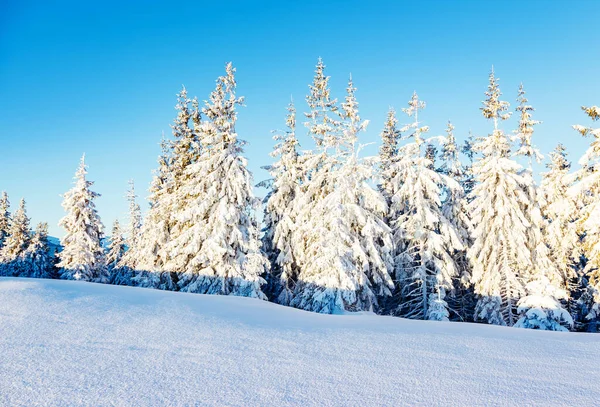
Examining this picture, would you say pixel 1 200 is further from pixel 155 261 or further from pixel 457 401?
pixel 457 401

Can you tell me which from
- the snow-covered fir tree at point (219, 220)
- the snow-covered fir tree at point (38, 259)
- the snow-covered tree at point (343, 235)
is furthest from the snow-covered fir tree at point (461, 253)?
the snow-covered fir tree at point (38, 259)

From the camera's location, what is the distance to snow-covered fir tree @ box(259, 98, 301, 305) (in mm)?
23312

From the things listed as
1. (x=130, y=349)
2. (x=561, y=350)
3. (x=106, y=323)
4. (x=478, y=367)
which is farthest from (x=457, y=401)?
(x=106, y=323)

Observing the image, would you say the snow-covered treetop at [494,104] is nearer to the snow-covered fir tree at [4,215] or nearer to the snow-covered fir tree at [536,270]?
the snow-covered fir tree at [536,270]

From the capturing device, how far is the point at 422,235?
21.8 m

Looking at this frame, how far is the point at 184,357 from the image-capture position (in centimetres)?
491

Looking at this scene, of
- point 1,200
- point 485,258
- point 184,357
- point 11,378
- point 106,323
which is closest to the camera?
point 11,378

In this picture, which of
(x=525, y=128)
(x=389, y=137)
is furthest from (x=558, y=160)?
(x=389, y=137)

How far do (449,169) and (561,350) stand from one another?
78.7ft

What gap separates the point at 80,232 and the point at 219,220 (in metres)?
14.4

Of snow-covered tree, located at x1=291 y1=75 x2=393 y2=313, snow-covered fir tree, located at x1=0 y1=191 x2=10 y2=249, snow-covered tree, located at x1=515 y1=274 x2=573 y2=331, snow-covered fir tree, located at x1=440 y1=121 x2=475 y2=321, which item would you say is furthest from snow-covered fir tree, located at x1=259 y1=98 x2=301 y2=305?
snow-covered fir tree, located at x1=0 y1=191 x2=10 y2=249

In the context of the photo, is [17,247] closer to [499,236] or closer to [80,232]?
[80,232]

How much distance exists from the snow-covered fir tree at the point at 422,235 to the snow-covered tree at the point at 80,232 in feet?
72.7

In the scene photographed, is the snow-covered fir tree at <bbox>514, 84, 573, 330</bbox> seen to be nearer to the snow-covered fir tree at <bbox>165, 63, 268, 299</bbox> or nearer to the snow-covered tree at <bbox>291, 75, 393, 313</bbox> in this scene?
the snow-covered tree at <bbox>291, 75, 393, 313</bbox>
